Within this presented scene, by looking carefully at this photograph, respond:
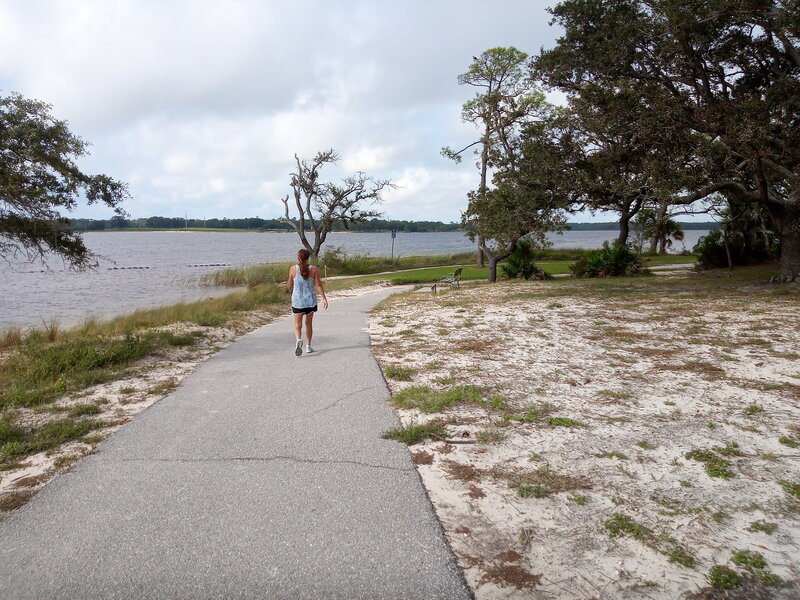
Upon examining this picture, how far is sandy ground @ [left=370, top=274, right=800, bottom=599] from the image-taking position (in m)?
2.83

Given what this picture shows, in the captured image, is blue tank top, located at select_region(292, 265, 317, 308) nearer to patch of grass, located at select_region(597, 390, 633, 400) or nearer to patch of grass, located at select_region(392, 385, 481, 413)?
patch of grass, located at select_region(392, 385, 481, 413)

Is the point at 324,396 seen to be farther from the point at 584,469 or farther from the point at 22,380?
the point at 22,380

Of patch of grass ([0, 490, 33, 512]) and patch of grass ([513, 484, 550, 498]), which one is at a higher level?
patch of grass ([513, 484, 550, 498])

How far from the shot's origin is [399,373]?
672 centimetres

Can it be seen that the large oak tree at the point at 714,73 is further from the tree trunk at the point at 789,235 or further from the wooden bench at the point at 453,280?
the wooden bench at the point at 453,280

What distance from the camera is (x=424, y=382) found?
6.41 metres

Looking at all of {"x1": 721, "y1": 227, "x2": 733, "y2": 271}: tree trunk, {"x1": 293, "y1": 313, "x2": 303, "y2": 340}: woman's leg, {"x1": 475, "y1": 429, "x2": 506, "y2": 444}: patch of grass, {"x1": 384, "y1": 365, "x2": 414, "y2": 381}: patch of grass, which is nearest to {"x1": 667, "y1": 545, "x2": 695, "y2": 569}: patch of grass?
{"x1": 475, "y1": 429, "x2": 506, "y2": 444}: patch of grass

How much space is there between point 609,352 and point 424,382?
10.5 feet

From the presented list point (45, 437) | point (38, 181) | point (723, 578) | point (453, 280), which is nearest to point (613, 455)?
point (723, 578)

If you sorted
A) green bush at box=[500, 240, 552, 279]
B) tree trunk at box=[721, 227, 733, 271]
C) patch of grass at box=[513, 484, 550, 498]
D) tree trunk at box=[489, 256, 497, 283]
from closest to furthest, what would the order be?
1. patch of grass at box=[513, 484, 550, 498]
2. tree trunk at box=[721, 227, 733, 271]
3. tree trunk at box=[489, 256, 497, 283]
4. green bush at box=[500, 240, 552, 279]

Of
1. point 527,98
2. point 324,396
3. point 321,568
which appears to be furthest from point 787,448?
point 527,98

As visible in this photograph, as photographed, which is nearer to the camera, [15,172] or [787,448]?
[787,448]

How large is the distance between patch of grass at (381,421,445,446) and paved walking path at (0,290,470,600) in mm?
104

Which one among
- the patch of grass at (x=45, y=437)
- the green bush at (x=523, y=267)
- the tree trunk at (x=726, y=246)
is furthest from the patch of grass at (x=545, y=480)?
the tree trunk at (x=726, y=246)
